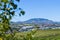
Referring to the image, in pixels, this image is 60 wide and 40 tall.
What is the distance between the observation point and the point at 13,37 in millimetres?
3043

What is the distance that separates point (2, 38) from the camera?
273cm

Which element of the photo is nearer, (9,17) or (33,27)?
(9,17)

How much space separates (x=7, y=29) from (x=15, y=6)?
14.5 inches

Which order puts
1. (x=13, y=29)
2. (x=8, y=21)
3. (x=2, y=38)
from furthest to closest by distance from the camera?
(x=13, y=29) → (x=8, y=21) → (x=2, y=38)

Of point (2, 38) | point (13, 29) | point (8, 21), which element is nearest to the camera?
point (2, 38)

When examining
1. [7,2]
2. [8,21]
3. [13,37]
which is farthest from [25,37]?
[7,2]

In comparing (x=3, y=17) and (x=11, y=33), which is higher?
(x=3, y=17)

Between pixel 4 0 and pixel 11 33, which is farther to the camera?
pixel 11 33

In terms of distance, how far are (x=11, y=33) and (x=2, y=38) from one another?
0.36 meters

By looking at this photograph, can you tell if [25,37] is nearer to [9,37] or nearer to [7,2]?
[9,37]

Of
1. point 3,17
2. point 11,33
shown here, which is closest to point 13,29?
point 11,33

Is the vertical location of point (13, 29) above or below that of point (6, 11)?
below

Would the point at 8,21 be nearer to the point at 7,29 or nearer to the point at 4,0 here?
the point at 7,29

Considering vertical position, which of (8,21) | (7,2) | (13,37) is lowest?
(13,37)
